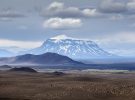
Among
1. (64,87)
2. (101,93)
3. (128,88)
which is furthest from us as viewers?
(64,87)

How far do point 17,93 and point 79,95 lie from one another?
17.7 metres

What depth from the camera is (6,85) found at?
118 meters

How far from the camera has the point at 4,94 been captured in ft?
325

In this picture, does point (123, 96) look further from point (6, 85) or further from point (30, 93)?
point (6, 85)

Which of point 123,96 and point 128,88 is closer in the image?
point 123,96

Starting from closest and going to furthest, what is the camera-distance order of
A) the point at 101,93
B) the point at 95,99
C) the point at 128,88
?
the point at 95,99, the point at 101,93, the point at 128,88

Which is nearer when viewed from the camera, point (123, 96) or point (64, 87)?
point (123, 96)

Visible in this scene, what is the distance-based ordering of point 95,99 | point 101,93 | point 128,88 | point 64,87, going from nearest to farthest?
1. point 95,99
2. point 101,93
3. point 128,88
4. point 64,87

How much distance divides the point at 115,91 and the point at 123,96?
6863 millimetres

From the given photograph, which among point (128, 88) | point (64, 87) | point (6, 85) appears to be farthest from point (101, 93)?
point (6, 85)

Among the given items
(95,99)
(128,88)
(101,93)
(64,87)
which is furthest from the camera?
(64,87)

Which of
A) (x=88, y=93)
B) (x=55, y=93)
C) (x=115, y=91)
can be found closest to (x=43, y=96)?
(x=55, y=93)

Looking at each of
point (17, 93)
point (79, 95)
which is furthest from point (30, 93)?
point (79, 95)

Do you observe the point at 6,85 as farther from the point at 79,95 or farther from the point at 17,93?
the point at 79,95
